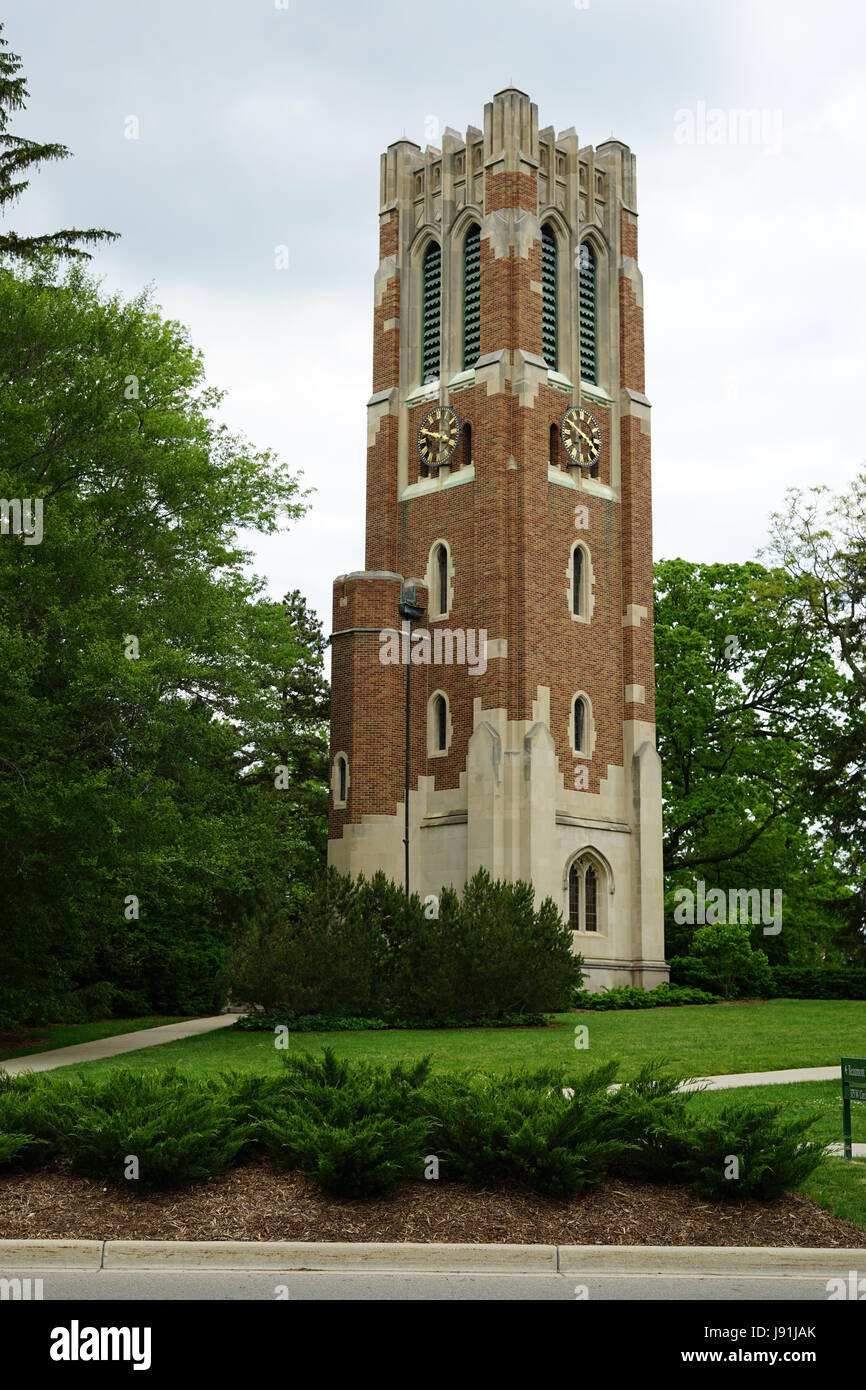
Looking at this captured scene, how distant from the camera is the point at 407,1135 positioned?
1030 centimetres

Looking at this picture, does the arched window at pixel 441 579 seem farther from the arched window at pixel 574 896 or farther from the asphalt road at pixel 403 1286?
the asphalt road at pixel 403 1286

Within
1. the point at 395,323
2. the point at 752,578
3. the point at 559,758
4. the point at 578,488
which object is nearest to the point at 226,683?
the point at 559,758

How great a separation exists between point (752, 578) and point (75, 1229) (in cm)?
3942

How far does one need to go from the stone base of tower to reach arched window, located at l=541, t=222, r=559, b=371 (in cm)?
1029

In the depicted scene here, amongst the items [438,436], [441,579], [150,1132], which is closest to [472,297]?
[438,436]

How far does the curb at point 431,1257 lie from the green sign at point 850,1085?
10.2 ft

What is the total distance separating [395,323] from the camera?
43750mm

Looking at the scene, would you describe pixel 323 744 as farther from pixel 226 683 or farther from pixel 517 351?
pixel 226 683

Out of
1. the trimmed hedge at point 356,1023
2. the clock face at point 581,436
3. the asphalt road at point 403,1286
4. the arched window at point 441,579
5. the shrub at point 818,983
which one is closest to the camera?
the asphalt road at point 403,1286

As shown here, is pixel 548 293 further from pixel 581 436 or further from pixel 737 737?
pixel 737 737

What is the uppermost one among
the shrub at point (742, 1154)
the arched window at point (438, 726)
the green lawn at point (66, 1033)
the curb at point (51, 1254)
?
the arched window at point (438, 726)

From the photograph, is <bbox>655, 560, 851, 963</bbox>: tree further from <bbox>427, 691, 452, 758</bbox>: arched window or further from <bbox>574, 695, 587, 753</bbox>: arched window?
<bbox>427, 691, 452, 758</bbox>: arched window

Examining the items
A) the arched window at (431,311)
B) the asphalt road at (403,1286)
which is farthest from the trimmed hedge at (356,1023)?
the arched window at (431,311)

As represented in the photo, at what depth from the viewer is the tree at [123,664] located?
22.5m
